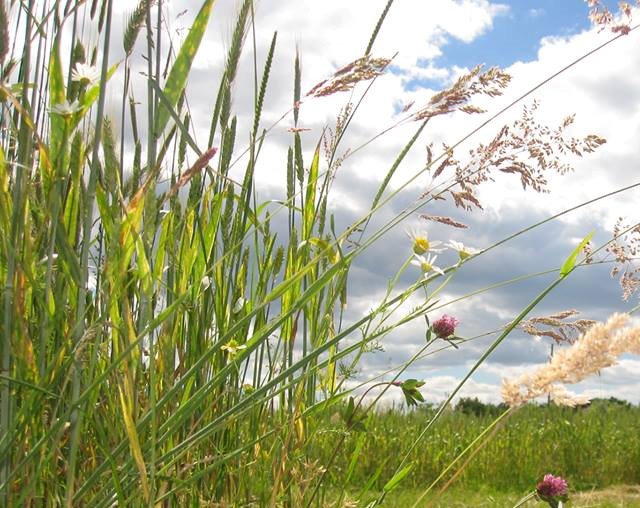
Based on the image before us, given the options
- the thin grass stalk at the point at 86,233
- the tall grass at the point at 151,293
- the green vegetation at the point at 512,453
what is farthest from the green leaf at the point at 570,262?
the green vegetation at the point at 512,453

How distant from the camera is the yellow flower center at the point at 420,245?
1.47 m

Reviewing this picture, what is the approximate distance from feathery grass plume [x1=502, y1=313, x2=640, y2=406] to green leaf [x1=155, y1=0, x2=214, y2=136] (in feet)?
1.87

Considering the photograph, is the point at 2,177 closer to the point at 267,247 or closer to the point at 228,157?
the point at 228,157

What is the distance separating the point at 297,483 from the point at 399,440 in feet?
12.4

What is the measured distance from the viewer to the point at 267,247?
1.69 m

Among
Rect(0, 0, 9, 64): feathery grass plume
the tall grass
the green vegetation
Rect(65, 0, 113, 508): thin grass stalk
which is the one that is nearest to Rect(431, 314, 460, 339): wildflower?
the tall grass

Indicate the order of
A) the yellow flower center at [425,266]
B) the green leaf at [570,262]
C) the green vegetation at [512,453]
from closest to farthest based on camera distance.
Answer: the green leaf at [570,262], the yellow flower center at [425,266], the green vegetation at [512,453]

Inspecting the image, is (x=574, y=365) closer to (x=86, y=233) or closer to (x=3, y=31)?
(x=86, y=233)

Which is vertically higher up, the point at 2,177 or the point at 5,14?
the point at 5,14

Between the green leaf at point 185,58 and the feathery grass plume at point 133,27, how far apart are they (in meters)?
0.37

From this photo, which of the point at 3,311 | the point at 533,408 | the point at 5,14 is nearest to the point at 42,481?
the point at 3,311

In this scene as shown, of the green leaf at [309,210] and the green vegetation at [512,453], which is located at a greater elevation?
the green leaf at [309,210]

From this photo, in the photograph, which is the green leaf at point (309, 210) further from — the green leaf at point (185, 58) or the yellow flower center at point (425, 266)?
the green leaf at point (185, 58)

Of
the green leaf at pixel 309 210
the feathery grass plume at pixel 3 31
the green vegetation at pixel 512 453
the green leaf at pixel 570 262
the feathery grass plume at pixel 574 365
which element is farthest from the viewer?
the green vegetation at pixel 512 453
